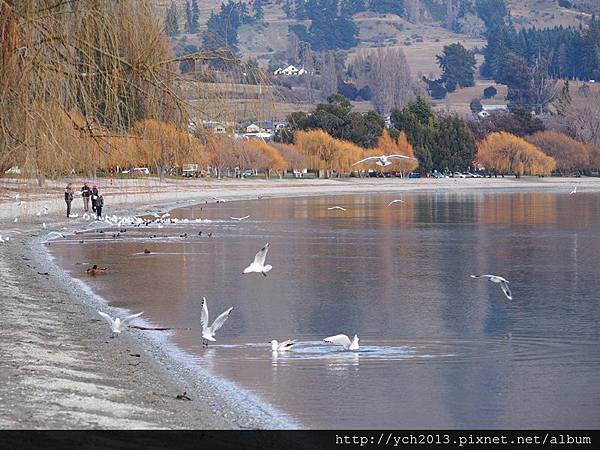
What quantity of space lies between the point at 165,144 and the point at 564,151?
167197 mm

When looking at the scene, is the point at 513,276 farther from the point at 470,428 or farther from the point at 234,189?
the point at 234,189

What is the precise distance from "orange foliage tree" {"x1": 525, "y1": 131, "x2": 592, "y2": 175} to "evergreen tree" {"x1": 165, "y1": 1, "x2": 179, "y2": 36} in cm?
16637

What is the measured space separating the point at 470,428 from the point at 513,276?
66.5ft

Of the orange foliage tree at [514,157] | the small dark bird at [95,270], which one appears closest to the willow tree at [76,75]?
the small dark bird at [95,270]

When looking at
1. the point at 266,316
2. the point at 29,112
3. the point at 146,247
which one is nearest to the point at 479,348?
the point at 266,316

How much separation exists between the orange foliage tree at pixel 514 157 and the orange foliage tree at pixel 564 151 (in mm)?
6832

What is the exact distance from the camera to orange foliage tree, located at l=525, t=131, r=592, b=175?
178 metres

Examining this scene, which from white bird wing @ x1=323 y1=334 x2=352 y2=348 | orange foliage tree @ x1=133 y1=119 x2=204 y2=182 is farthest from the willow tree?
white bird wing @ x1=323 y1=334 x2=352 y2=348

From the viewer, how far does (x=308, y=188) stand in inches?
4958

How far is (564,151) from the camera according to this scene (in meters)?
178

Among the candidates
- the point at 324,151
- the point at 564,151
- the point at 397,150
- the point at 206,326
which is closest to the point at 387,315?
the point at 206,326

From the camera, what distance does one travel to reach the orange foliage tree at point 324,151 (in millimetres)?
142875

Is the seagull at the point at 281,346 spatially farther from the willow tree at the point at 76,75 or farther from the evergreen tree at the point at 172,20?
the evergreen tree at the point at 172,20

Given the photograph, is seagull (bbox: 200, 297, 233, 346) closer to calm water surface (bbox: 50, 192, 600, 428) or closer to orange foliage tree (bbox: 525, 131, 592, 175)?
calm water surface (bbox: 50, 192, 600, 428)
